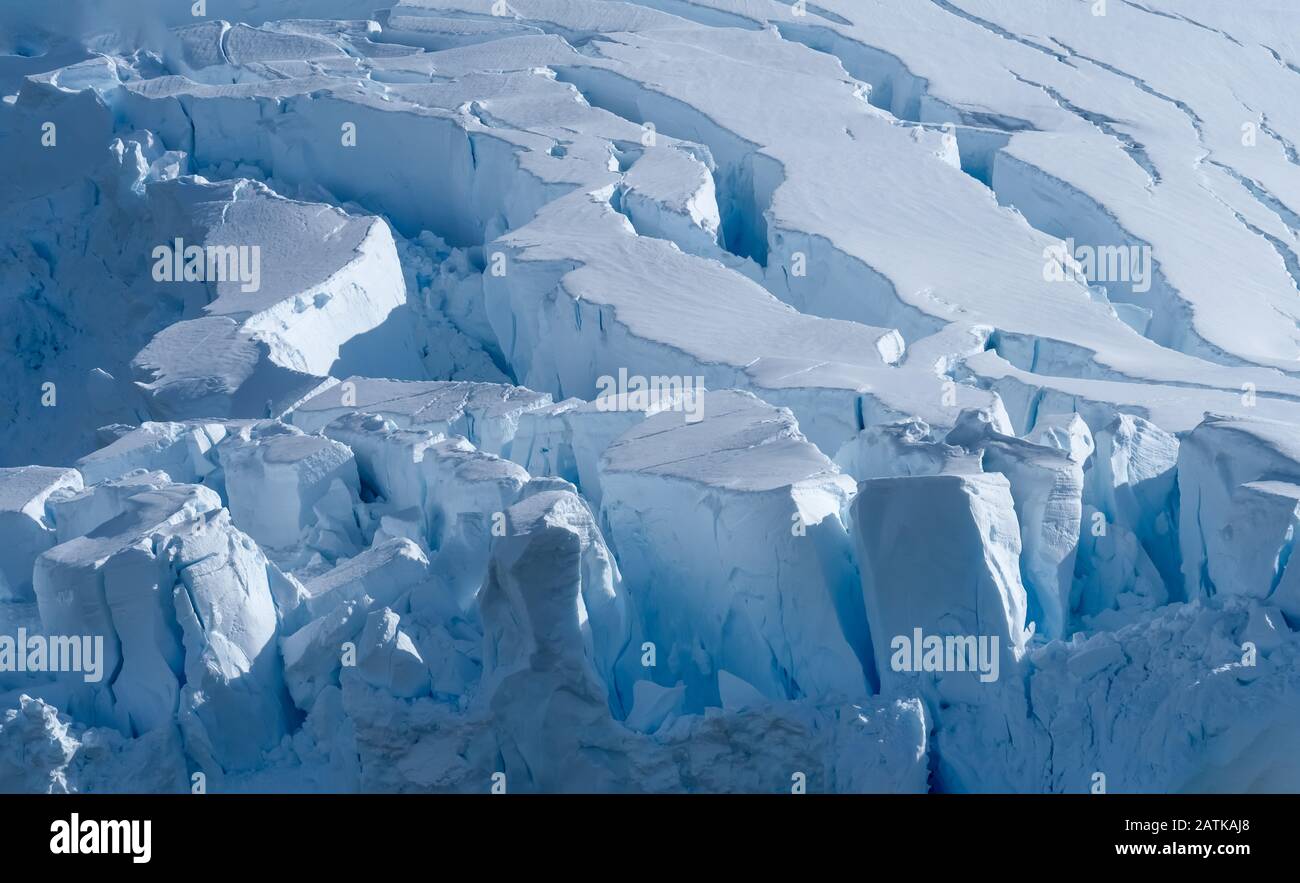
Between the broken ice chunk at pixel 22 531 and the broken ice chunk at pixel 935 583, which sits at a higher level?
the broken ice chunk at pixel 935 583

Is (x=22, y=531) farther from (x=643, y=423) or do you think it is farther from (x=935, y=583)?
(x=935, y=583)

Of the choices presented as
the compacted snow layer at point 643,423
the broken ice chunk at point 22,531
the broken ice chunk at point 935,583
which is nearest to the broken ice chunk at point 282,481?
the compacted snow layer at point 643,423

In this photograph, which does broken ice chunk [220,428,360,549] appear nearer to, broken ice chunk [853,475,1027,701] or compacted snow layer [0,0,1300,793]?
compacted snow layer [0,0,1300,793]

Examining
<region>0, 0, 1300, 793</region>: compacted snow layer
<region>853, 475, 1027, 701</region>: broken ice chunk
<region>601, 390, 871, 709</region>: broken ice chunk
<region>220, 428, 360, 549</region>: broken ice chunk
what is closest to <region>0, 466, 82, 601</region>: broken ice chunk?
<region>0, 0, 1300, 793</region>: compacted snow layer

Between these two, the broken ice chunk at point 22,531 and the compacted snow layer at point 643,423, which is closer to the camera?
the compacted snow layer at point 643,423

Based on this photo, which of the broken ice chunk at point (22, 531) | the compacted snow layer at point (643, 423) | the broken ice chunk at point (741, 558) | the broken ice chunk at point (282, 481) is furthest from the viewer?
the broken ice chunk at point (282, 481)

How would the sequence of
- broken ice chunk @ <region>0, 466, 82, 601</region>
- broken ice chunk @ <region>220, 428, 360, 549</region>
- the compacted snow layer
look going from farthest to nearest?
broken ice chunk @ <region>220, 428, 360, 549</region> → broken ice chunk @ <region>0, 466, 82, 601</region> → the compacted snow layer

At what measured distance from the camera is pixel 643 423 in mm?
6586

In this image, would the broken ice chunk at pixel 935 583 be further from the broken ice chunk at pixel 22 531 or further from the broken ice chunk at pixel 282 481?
the broken ice chunk at pixel 22 531

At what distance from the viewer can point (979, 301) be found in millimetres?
7957

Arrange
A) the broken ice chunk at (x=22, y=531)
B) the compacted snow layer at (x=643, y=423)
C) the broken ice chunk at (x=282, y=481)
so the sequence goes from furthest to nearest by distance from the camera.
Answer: the broken ice chunk at (x=282, y=481), the broken ice chunk at (x=22, y=531), the compacted snow layer at (x=643, y=423)

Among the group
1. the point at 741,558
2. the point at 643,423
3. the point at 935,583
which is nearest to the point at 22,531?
the point at 643,423

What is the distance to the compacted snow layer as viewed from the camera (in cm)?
551

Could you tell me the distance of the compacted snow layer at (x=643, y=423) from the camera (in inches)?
217
